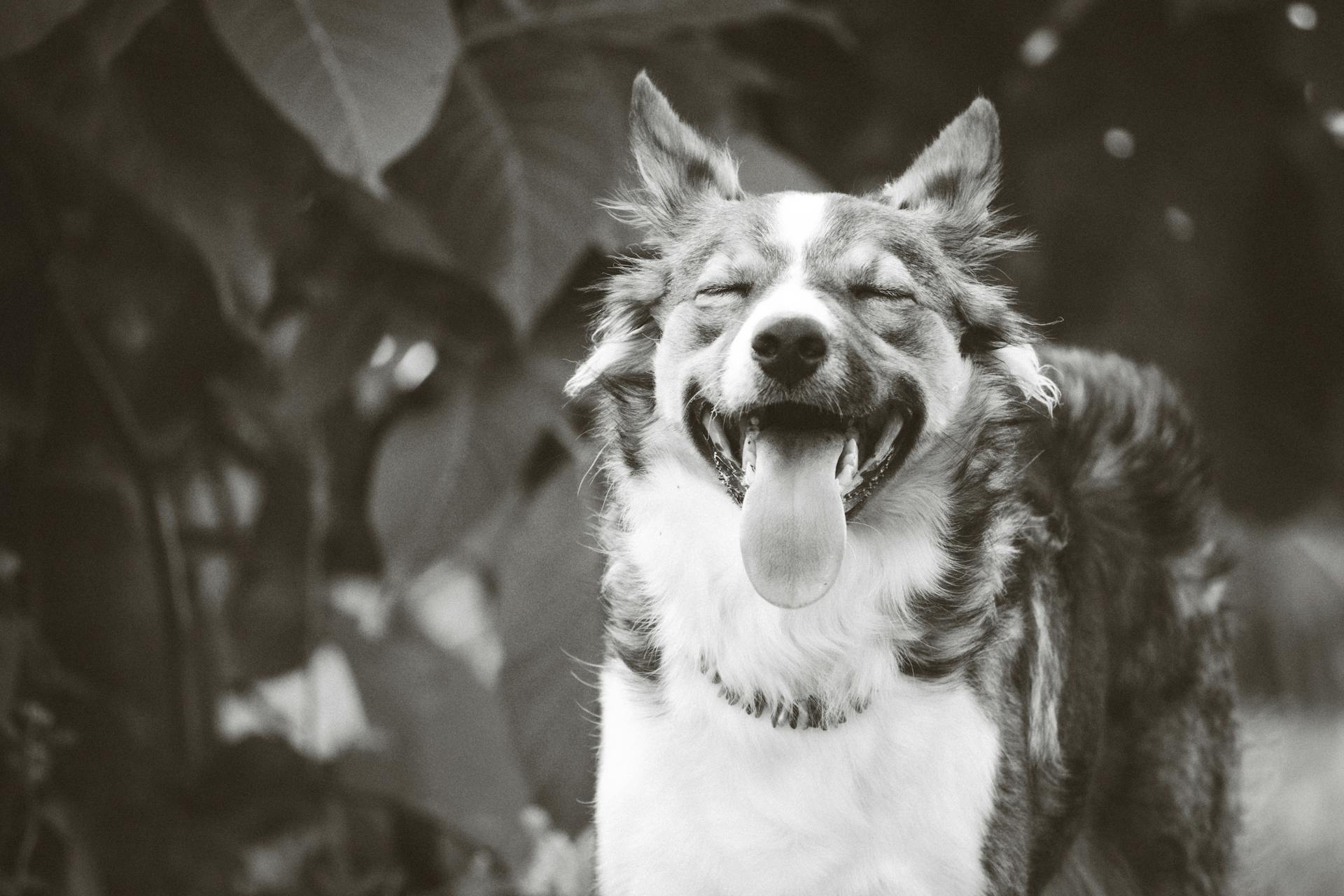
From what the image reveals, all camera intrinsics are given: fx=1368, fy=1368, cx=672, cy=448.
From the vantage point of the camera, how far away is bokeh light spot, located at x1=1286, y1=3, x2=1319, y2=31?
3354mm

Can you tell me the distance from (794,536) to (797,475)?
4.0 inches

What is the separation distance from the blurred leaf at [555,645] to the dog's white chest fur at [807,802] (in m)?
0.71

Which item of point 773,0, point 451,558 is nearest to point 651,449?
point 773,0

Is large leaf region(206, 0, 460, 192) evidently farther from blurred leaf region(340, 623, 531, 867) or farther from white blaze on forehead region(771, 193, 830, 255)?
blurred leaf region(340, 623, 531, 867)

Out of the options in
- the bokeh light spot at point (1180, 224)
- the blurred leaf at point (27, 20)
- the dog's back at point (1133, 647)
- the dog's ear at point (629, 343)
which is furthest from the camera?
the bokeh light spot at point (1180, 224)

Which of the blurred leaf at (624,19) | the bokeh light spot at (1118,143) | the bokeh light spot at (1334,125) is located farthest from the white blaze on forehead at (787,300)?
the bokeh light spot at (1334,125)

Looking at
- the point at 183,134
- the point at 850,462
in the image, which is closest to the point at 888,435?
the point at 850,462

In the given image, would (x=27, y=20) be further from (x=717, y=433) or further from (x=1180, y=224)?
(x=1180, y=224)

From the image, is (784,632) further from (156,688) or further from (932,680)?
(156,688)

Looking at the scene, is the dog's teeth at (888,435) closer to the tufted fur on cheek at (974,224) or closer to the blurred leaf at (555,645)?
the tufted fur on cheek at (974,224)

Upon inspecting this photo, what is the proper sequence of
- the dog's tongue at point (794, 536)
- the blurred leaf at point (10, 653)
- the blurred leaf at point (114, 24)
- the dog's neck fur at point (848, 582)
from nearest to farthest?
the dog's tongue at point (794, 536) < the dog's neck fur at point (848, 582) < the blurred leaf at point (114, 24) < the blurred leaf at point (10, 653)

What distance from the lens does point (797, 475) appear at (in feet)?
6.23

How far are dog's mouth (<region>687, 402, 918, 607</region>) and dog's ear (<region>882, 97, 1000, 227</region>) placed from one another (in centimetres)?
37

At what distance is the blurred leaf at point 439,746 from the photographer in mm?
3281
